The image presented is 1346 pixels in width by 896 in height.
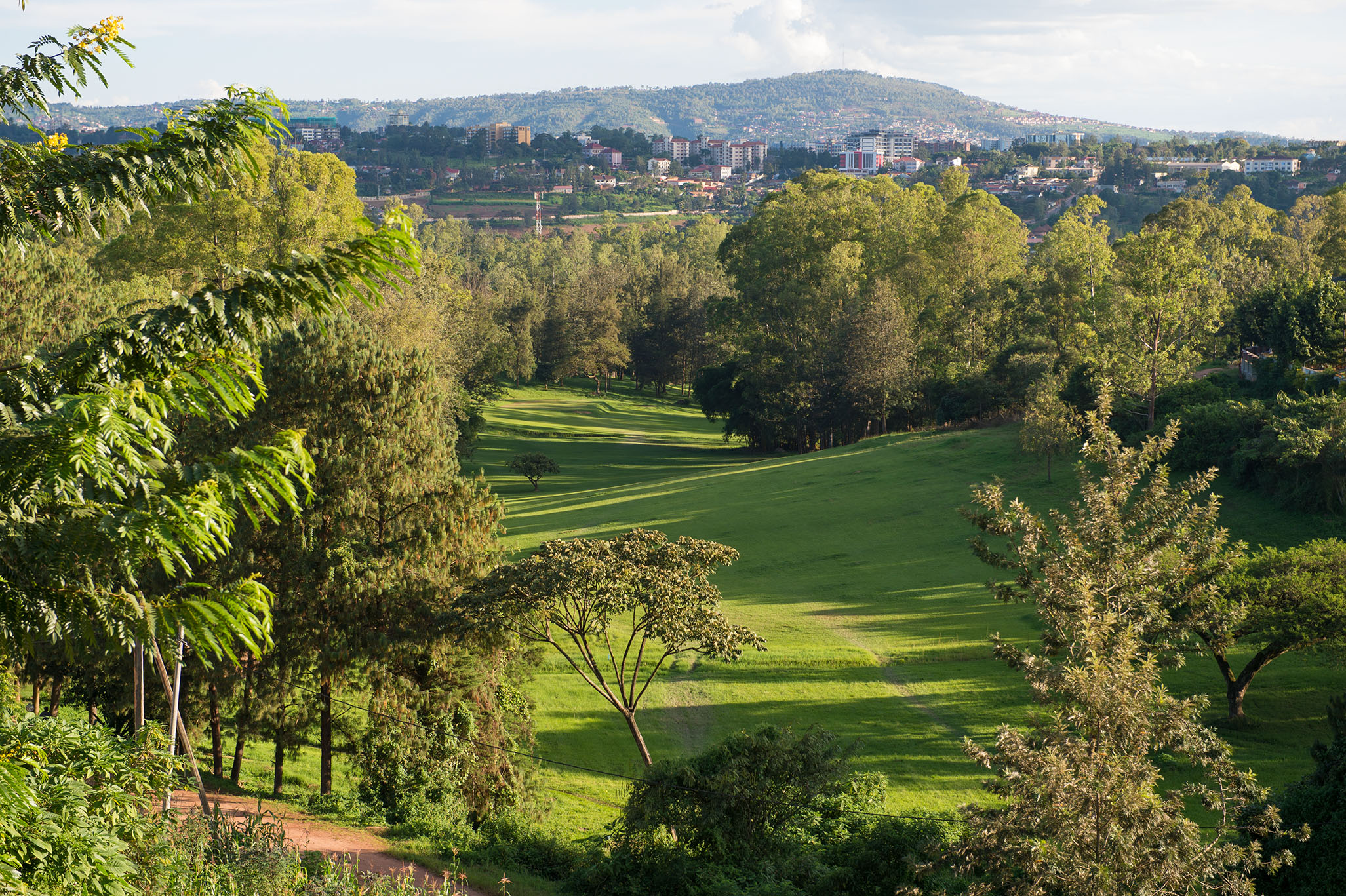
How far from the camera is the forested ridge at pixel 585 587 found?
5.22m

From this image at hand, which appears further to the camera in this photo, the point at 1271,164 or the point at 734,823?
the point at 1271,164

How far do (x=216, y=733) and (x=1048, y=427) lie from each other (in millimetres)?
30719

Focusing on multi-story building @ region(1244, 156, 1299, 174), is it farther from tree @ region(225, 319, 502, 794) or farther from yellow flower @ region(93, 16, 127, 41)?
yellow flower @ region(93, 16, 127, 41)

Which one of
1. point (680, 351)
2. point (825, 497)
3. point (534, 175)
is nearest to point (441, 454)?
point (825, 497)

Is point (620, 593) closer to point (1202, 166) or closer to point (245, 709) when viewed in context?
point (245, 709)

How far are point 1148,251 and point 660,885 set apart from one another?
3424 centimetres

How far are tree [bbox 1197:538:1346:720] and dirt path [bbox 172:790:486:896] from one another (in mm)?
15819

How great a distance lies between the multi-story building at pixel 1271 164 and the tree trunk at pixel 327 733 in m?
190

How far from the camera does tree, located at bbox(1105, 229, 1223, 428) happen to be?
3884 cm

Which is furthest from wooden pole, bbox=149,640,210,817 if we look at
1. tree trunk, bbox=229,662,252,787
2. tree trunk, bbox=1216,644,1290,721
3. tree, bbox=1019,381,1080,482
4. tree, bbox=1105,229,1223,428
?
tree, bbox=1105,229,1223,428

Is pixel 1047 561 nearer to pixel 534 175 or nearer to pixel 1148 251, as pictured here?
pixel 1148 251

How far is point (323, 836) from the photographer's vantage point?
54.6 ft

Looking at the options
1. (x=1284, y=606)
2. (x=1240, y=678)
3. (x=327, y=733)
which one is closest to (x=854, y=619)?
(x=1240, y=678)

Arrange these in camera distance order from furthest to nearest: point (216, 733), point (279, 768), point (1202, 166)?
point (1202, 166), point (216, 733), point (279, 768)
